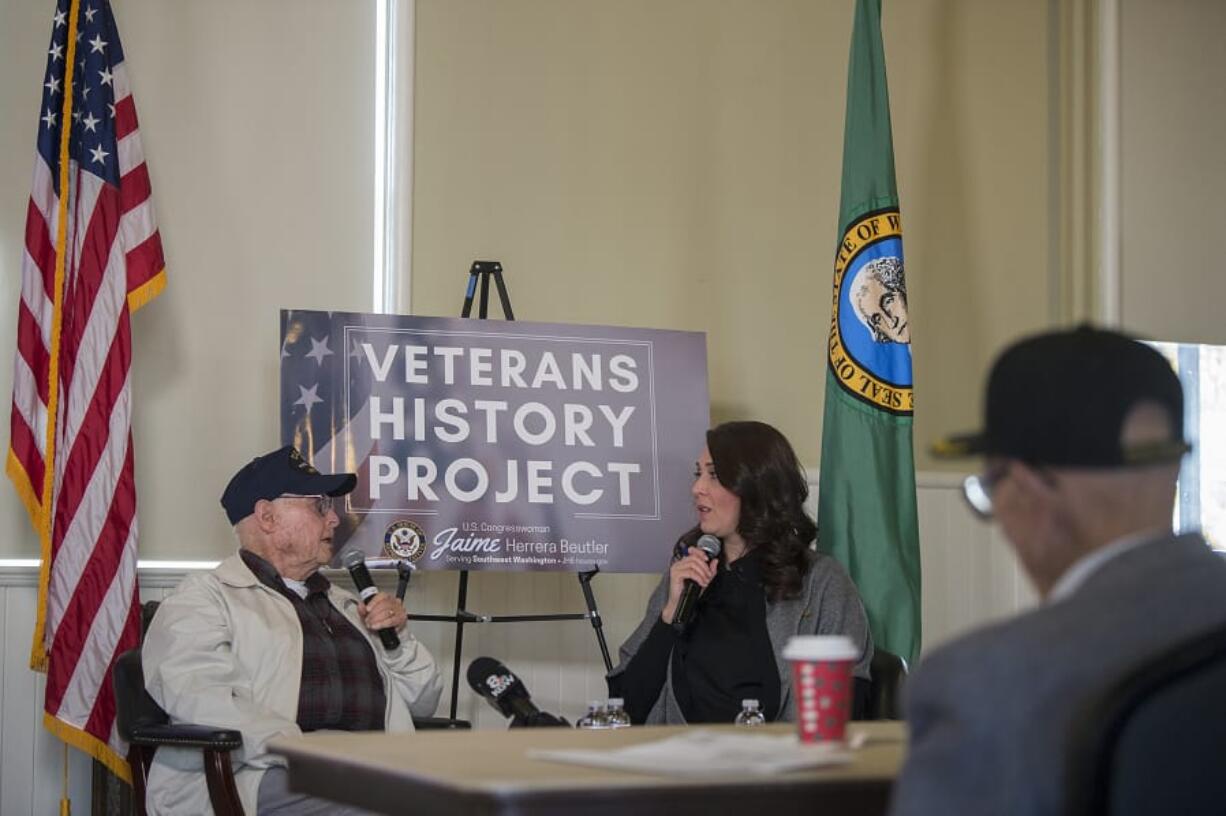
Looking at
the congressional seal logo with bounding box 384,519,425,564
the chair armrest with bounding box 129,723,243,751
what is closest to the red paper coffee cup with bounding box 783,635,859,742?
the chair armrest with bounding box 129,723,243,751

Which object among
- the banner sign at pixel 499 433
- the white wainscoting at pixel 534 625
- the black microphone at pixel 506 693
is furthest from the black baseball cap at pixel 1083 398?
the white wainscoting at pixel 534 625

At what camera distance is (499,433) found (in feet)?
14.3

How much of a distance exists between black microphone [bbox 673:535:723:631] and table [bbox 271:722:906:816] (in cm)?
156

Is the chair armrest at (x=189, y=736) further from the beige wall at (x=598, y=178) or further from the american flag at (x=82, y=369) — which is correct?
the beige wall at (x=598, y=178)

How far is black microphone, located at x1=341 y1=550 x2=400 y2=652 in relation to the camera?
3591 millimetres

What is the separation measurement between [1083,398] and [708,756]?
1.91ft

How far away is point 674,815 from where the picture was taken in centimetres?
157

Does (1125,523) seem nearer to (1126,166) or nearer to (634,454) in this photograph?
(634,454)

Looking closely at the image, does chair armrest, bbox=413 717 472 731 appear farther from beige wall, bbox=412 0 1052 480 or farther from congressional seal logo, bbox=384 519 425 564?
beige wall, bbox=412 0 1052 480

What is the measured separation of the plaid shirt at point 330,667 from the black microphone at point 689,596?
0.73 meters

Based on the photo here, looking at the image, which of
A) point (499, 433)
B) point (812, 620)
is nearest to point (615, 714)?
point (812, 620)

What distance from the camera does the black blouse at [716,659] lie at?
346 cm

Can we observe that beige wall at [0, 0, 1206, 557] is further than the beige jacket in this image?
Yes

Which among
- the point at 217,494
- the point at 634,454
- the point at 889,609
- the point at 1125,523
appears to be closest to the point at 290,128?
the point at 217,494
